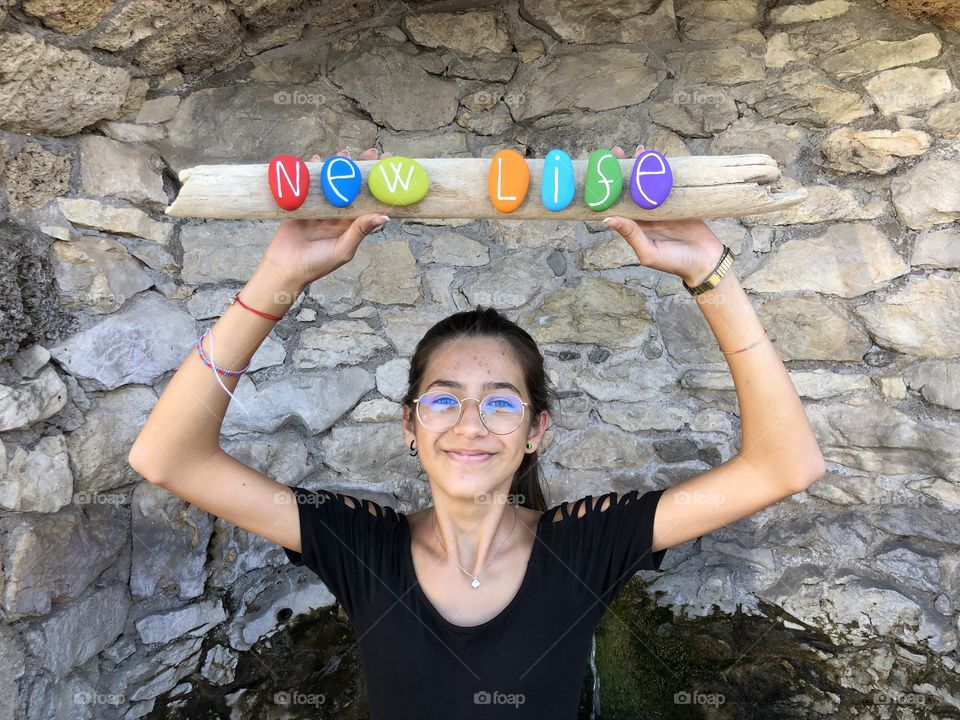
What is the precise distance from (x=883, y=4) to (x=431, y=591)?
1.91m

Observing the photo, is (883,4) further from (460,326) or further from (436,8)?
(460,326)

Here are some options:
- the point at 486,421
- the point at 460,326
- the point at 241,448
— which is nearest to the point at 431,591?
the point at 486,421

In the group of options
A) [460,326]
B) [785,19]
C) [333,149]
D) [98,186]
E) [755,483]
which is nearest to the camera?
[755,483]

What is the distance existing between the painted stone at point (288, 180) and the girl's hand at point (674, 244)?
53 centimetres

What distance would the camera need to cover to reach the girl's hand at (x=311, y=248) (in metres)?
1.29

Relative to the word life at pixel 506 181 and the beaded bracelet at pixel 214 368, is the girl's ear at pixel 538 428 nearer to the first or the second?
the word life at pixel 506 181

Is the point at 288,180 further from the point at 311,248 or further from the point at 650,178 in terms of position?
the point at 650,178

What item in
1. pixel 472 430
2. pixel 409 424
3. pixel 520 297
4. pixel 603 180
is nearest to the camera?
pixel 603 180

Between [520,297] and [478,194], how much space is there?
1.02 meters

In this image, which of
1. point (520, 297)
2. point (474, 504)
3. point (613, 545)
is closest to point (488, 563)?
point (474, 504)

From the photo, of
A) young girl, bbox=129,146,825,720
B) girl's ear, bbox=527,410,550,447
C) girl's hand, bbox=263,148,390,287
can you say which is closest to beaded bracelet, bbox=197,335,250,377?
young girl, bbox=129,146,825,720

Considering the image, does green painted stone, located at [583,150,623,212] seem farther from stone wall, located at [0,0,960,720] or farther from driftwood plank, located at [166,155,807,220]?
stone wall, located at [0,0,960,720]

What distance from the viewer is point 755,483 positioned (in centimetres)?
137

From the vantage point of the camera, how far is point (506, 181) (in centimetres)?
127
